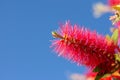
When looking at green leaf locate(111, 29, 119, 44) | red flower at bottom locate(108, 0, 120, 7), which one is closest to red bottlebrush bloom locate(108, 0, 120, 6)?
red flower at bottom locate(108, 0, 120, 7)

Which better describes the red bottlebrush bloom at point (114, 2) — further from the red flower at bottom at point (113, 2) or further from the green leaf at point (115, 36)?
the green leaf at point (115, 36)

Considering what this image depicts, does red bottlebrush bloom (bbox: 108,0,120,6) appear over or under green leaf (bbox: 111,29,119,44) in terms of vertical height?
over

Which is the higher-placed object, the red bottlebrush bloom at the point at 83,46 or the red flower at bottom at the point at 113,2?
the red flower at bottom at the point at 113,2

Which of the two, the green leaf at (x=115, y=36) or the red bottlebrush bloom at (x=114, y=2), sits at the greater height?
the red bottlebrush bloom at (x=114, y=2)

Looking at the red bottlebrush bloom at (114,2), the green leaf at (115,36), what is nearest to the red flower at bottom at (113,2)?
the red bottlebrush bloom at (114,2)

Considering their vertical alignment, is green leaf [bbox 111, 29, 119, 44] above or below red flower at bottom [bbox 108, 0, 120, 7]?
below

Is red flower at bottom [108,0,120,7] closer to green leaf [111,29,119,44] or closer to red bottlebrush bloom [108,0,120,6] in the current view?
red bottlebrush bloom [108,0,120,6]

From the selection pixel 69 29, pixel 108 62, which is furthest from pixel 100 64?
pixel 69 29

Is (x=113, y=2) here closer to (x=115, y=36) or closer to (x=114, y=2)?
(x=114, y=2)

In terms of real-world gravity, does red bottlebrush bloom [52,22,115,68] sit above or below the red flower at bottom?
below

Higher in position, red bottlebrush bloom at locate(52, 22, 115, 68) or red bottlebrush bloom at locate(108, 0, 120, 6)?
red bottlebrush bloom at locate(108, 0, 120, 6)
